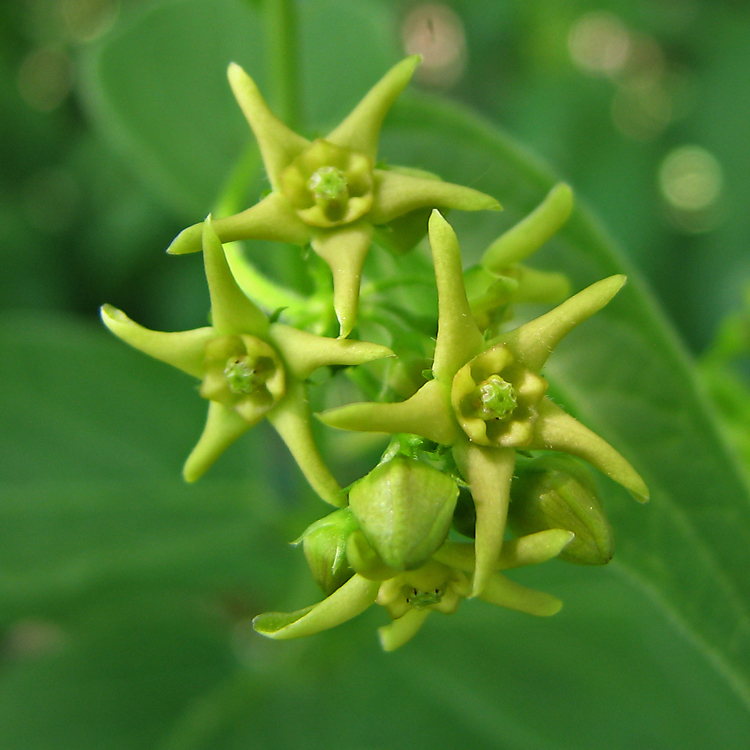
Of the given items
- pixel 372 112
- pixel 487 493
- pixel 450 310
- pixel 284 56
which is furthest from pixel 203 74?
pixel 487 493

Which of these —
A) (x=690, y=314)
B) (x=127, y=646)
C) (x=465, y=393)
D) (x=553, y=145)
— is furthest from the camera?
(x=553, y=145)

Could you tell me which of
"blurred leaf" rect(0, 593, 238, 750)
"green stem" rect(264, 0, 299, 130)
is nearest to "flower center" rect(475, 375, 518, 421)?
"green stem" rect(264, 0, 299, 130)

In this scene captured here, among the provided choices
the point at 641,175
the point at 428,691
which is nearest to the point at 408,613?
the point at 428,691

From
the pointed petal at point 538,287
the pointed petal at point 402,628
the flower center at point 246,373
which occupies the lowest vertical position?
the pointed petal at point 402,628

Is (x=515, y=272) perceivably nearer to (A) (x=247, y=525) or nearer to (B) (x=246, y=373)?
(B) (x=246, y=373)

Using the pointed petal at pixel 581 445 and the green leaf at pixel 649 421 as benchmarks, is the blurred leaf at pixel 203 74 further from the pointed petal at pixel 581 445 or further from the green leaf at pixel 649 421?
the pointed petal at pixel 581 445

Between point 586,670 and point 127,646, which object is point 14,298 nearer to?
point 127,646

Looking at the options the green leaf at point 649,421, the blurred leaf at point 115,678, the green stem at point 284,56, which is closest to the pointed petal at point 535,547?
the green leaf at point 649,421
